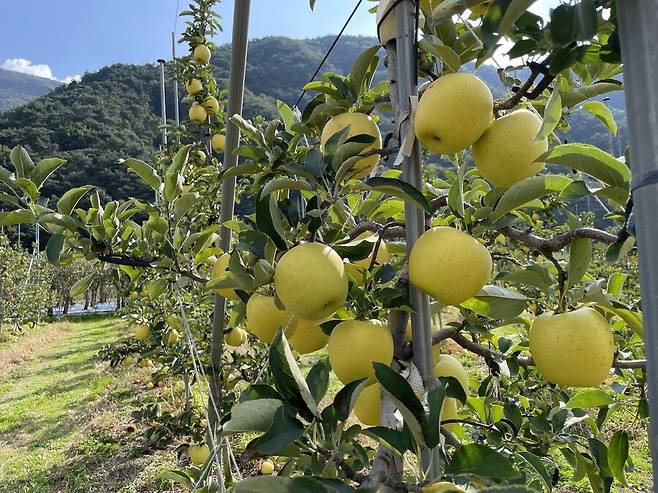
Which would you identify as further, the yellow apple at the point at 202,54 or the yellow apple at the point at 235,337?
the yellow apple at the point at 202,54

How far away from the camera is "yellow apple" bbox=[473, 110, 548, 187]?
616 mm

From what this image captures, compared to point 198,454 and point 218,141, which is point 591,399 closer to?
point 198,454

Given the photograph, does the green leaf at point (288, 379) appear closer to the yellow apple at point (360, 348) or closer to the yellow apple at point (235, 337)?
the yellow apple at point (360, 348)

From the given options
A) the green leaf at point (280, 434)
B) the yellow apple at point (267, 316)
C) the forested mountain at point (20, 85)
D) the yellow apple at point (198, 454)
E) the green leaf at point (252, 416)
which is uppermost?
the forested mountain at point (20, 85)

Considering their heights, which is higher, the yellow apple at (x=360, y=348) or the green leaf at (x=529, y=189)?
the green leaf at (x=529, y=189)

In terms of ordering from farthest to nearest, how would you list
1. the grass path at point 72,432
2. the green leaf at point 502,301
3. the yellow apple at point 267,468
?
the grass path at point 72,432 < the yellow apple at point 267,468 < the green leaf at point 502,301

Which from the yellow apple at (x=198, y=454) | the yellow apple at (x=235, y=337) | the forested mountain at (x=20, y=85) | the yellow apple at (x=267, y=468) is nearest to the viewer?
the yellow apple at (x=235, y=337)

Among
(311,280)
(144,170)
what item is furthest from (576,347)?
(144,170)

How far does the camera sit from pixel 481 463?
0.46 m

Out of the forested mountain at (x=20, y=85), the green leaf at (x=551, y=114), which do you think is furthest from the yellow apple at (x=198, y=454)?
the forested mountain at (x=20, y=85)

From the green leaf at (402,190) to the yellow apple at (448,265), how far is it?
0.14 feet

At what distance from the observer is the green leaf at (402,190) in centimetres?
56

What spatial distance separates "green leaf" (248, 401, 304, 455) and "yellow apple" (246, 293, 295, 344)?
0.24 meters

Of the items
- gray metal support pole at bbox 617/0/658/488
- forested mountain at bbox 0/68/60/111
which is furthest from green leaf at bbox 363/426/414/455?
forested mountain at bbox 0/68/60/111
